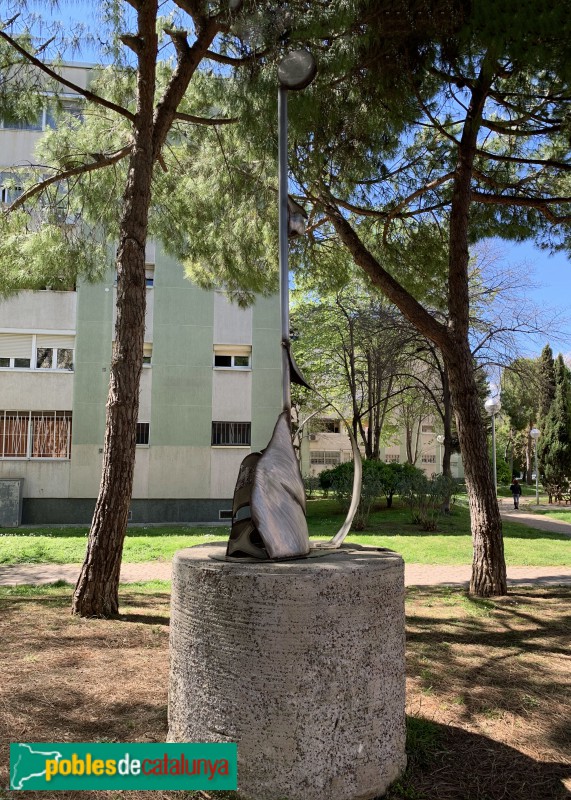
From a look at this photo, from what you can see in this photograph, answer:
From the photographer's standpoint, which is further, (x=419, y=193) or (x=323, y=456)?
(x=323, y=456)

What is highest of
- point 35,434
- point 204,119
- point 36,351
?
point 204,119

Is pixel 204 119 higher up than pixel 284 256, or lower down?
higher up

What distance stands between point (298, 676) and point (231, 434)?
1662cm

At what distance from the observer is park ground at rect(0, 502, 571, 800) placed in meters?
3.06

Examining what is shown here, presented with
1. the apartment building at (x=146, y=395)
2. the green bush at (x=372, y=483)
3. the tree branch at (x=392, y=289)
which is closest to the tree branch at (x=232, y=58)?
the tree branch at (x=392, y=289)

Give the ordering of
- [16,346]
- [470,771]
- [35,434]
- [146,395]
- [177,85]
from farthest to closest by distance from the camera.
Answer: [146,395] < [16,346] < [35,434] < [177,85] < [470,771]

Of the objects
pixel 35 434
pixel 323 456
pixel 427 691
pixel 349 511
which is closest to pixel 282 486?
pixel 349 511

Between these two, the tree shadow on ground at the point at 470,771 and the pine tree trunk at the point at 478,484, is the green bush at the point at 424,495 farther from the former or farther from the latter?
the tree shadow on ground at the point at 470,771

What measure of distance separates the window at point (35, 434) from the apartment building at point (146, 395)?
3 cm

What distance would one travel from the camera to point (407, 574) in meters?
9.61

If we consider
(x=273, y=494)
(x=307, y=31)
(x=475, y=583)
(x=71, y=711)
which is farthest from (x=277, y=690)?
(x=475, y=583)

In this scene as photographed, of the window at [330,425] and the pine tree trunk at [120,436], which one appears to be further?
the window at [330,425]

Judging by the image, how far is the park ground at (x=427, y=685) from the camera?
3.06 meters

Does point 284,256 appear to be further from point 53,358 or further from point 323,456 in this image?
point 323,456
